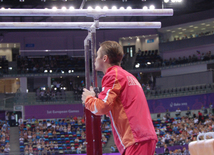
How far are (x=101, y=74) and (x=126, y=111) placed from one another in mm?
24940

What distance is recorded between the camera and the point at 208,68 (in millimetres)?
26234

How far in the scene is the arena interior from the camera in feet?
64.8

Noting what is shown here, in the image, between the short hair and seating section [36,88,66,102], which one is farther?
seating section [36,88,66,102]

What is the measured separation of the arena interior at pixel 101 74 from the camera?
19.7 metres

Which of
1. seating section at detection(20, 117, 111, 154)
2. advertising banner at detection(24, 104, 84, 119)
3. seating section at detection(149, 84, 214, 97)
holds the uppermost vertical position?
seating section at detection(149, 84, 214, 97)

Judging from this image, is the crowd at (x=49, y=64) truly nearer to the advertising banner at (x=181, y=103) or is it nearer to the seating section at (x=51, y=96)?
the seating section at (x=51, y=96)

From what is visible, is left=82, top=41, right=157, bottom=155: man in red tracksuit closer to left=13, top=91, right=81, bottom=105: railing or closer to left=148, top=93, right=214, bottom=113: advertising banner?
left=13, top=91, right=81, bottom=105: railing

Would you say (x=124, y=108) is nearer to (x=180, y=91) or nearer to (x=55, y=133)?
(x=55, y=133)

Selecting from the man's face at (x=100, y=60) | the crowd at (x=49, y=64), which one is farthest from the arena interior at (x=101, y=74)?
the man's face at (x=100, y=60)

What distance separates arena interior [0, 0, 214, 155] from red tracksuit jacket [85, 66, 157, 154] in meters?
14.8

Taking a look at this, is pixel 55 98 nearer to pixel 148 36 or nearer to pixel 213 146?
pixel 148 36

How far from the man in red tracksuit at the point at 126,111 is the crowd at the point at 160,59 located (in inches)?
998

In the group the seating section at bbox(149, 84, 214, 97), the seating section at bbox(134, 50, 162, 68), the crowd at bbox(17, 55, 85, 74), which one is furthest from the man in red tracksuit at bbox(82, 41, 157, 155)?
the seating section at bbox(134, 50, 162, 68)

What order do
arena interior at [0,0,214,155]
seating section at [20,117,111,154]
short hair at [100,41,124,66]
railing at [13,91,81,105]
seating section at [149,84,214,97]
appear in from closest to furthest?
1. short hair at [100,41,124,66]
2. seating section at [20,117,111,154]
3. arena interior at [0,0,214,155]
4. railing at [13,91,81,105]
5. seating section at [149,84,214,97]
